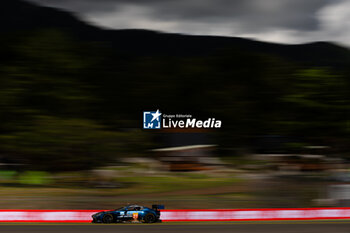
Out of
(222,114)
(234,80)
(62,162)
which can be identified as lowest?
(62,162)

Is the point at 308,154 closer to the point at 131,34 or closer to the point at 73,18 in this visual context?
the point at 131,34

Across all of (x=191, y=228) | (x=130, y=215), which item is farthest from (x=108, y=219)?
(x=191, y=228)

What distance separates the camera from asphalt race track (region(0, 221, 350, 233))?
14.5 m

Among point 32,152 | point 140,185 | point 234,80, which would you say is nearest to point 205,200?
point 140,185

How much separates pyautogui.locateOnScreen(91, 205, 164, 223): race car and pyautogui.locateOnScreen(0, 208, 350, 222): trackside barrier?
925mm

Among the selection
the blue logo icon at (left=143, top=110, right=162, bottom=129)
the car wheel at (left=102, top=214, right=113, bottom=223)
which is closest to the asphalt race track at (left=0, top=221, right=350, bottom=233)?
the car wheel at (left=102, top=214, right=113, bottom=223)

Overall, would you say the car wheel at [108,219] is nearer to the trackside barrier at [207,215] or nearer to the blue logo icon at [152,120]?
the trackside barrier at [207,215]

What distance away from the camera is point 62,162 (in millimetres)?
28531

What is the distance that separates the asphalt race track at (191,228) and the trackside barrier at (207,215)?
0.63 meters

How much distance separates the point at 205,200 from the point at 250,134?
2048 centimetres

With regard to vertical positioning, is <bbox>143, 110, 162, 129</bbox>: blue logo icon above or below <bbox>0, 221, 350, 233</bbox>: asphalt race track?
above

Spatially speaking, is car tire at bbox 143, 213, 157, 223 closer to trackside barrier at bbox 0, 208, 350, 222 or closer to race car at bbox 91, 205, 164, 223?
race car at bbox 91, 205, 164, 223

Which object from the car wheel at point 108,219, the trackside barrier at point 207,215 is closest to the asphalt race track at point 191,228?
the car wheel at point 108,219

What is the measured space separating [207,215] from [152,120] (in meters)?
18.9
